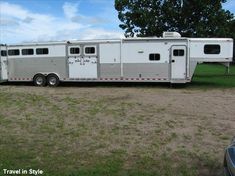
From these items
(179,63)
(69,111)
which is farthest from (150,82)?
(69,111)

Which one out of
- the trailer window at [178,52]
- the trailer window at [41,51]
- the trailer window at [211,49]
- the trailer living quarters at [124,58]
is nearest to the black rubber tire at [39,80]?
the trailer living quarters at [124,58]

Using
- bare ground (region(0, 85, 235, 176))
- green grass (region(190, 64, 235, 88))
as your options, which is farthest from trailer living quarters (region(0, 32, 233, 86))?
bare ground (region(0, 85, 235, 176))

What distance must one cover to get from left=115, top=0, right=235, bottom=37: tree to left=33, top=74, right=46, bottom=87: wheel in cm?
1634

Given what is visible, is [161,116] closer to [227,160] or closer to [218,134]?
[218,134]

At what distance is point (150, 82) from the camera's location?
66.5 feet

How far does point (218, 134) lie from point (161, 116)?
104 inches

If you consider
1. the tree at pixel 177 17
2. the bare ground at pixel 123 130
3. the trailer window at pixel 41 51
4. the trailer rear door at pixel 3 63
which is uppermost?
the tree at pixel 177 17

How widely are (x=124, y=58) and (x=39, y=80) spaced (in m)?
4.85

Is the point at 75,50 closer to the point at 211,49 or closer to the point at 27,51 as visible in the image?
the point at 27,51

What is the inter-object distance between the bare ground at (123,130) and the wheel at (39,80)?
585 centimetres

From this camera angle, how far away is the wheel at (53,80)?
21188mm

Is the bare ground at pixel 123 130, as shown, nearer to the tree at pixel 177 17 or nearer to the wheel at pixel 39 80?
the wheel at pixel 39 80

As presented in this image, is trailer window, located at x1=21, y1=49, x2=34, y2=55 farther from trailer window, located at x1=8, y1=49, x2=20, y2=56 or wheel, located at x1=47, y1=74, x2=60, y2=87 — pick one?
wheel, located at x1=47, y1=74, x2=60, y2=87

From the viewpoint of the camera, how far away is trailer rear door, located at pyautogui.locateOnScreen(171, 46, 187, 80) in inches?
767
